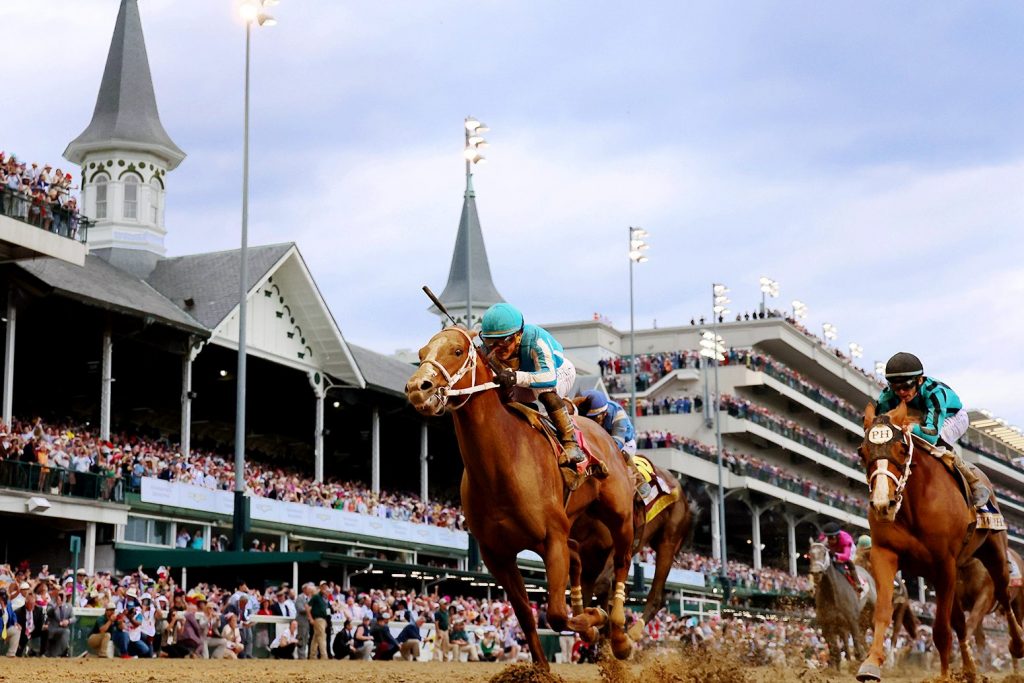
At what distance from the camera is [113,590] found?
78.3ft

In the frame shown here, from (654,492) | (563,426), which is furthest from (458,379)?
(654,492)

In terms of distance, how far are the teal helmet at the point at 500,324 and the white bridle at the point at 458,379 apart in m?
0.60

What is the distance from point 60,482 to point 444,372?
20737mm

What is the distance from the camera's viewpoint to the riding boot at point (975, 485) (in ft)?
39.1

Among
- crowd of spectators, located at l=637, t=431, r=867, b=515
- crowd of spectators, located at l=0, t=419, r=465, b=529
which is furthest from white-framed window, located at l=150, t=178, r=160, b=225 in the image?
crowd of spectators, located at l=637, t=431, r=867, b=515

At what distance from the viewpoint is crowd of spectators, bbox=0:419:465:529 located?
27.5m

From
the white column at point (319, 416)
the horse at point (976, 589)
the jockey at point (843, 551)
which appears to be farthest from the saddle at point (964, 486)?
the white column at point (319, 416)

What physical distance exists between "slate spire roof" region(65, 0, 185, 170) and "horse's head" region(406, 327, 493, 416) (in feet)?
123

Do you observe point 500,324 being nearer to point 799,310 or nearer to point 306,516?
point 306,516

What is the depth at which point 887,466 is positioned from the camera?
11.2 metres

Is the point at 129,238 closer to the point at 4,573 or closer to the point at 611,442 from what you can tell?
the point at 4,573

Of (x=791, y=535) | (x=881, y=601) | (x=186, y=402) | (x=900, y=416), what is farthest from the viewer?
(x=791, y=535)

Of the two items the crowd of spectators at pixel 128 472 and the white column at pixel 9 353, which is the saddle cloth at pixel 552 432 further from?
the white column at pixel 9 353

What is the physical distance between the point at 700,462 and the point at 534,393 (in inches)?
2066
